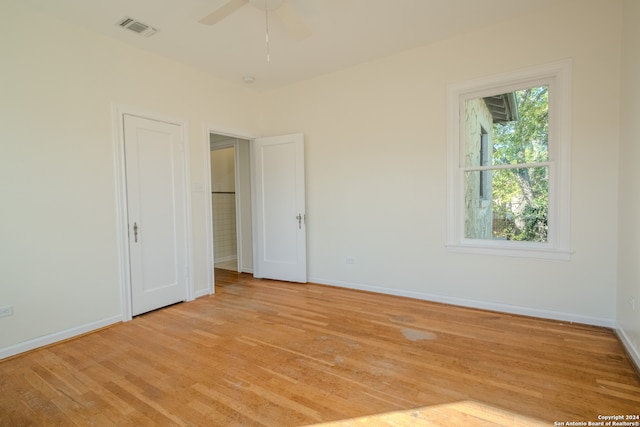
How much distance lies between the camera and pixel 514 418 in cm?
176

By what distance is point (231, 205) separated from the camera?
6762 mm

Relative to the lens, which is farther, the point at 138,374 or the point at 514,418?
the point at 138,374

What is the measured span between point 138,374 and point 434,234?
3.18m

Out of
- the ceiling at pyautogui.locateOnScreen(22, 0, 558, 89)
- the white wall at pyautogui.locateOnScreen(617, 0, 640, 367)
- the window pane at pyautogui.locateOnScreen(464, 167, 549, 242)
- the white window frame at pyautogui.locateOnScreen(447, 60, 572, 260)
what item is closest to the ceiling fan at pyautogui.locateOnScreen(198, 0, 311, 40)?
the ceiling at pyautogui.locateOnScreen(22, 0, 558, 89)

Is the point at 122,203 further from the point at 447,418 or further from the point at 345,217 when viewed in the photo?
the point at 447,418

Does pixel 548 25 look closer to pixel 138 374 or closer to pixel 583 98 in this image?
pixel 583 98

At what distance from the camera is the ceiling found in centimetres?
279

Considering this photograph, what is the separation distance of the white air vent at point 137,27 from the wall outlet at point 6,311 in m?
2.71

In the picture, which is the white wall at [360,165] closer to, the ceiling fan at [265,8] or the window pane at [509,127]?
the window pane at [509,127]

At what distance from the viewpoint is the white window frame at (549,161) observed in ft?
9.77

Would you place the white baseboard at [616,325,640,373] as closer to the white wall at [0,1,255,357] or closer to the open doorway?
the white wall at [0,1,255,357]

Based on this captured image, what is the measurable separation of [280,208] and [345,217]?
3.48ft

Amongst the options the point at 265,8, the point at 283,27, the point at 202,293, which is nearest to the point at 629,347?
the point at 265,8

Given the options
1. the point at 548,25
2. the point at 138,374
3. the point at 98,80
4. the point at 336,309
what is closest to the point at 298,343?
the point at 336,309
